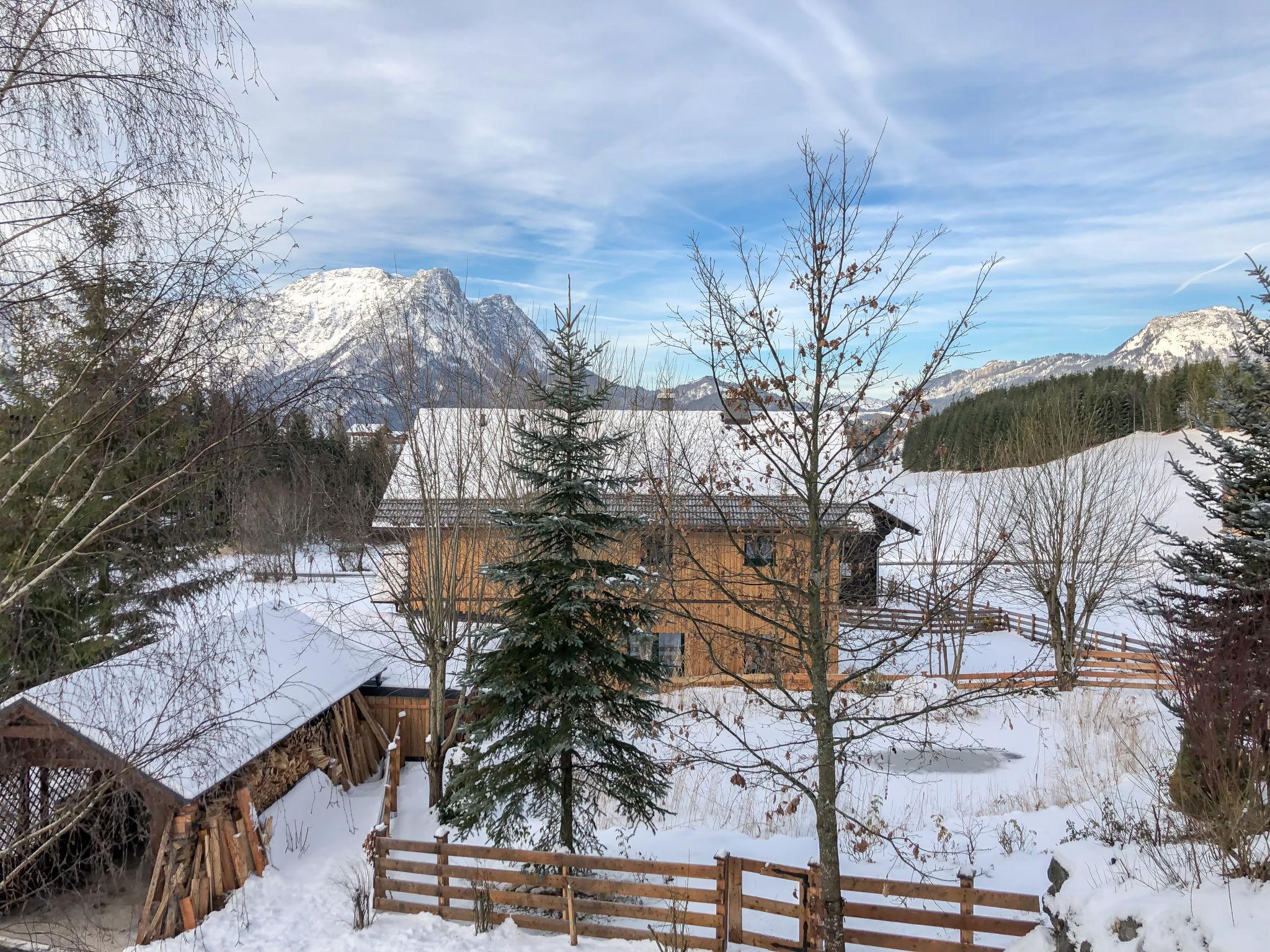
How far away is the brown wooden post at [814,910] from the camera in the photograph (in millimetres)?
7711

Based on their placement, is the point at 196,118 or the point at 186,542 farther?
the point at 186,542

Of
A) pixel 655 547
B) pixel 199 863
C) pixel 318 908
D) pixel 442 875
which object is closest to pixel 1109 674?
pixel 655 547

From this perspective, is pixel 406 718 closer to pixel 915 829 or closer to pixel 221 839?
pixel 221 839

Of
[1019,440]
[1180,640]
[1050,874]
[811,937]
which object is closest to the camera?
[1050,874]

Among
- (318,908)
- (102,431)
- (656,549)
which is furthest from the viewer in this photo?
(656,549)

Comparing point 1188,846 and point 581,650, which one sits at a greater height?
point 581,650

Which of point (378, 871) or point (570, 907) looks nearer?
point (570, 907)

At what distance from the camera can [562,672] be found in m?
9.04

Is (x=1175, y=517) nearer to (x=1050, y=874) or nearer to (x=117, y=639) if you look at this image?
(x=1050, y=874)

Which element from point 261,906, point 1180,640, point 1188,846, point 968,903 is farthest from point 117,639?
point 1180,640

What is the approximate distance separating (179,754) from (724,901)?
5986 mm

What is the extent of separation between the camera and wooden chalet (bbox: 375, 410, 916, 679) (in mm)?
7910

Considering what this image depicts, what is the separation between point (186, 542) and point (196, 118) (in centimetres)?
241

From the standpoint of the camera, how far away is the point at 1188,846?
621 centimetres
